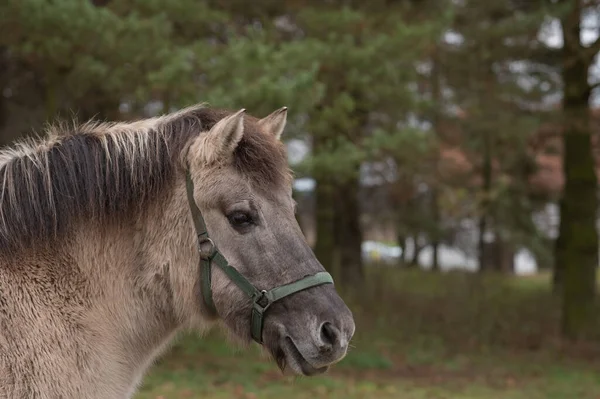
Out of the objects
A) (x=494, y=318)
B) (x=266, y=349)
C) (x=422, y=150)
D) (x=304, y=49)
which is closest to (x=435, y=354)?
(x=494, y=318)

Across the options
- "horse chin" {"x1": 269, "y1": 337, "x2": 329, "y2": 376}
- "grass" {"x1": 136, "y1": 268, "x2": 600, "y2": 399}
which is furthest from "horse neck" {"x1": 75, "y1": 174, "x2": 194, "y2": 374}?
"grass" {"x1": 136, "y1": 268, "x2": 600, "y2": 399}

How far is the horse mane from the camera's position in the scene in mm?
2926

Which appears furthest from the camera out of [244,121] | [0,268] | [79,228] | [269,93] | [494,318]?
[494,318]

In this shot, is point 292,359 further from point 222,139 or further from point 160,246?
point 222,139

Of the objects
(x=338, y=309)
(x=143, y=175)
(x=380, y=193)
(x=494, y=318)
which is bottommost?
(x=494, y=318)

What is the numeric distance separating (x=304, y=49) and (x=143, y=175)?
6022mm

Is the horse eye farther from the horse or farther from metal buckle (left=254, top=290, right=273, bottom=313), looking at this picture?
metal buckle (left=254, top=290, right=273, bottom=313)

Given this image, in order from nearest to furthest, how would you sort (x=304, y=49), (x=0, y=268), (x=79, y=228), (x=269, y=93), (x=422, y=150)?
(x=0, y=268) < (x=79, y=228) < (x=269, y=93) < (x=304, y=49) < (x=422, y=150)

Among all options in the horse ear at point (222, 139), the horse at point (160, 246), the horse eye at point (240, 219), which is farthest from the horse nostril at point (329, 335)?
the horse ear at point (222, 139)

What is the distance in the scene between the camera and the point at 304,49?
345 inches

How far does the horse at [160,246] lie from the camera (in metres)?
2.90

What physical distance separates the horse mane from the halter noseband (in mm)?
199

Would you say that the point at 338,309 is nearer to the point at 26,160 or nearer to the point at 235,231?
the point at 235,231

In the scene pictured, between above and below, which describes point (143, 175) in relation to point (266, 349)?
above
